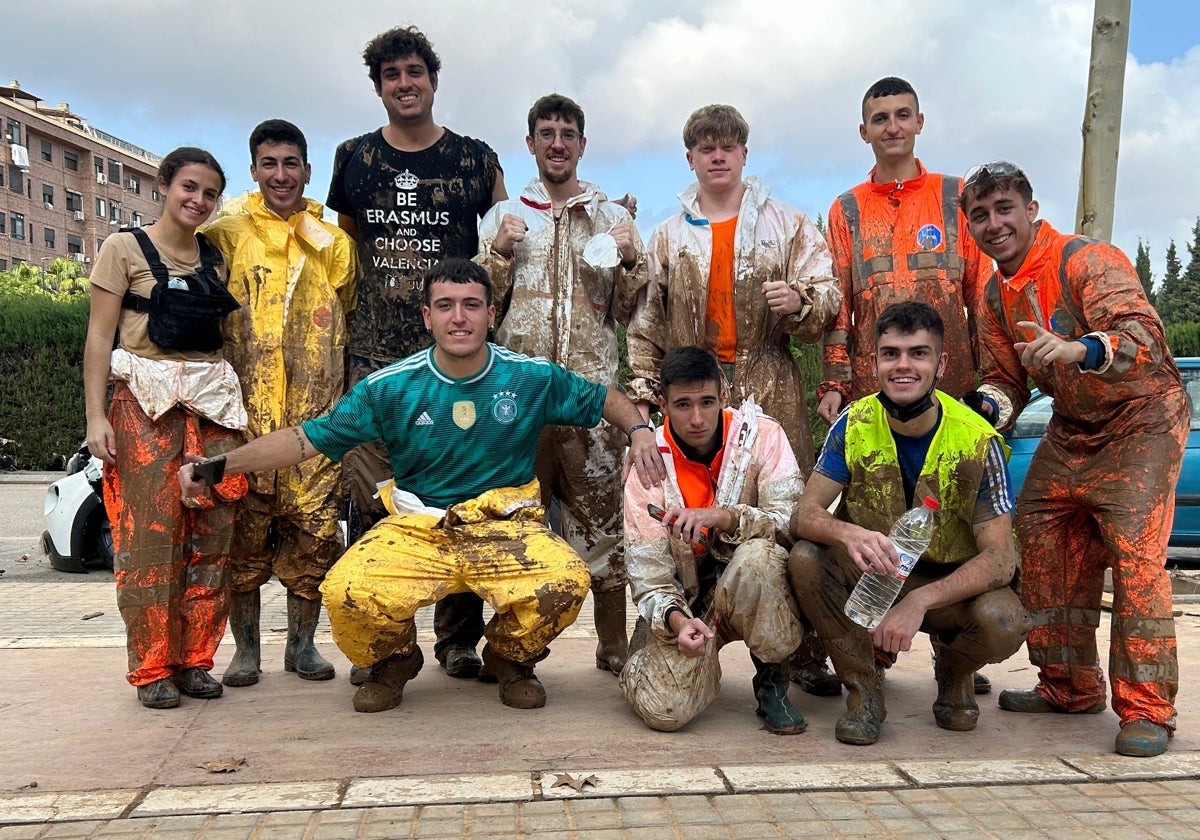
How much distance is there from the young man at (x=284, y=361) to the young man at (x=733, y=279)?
1.39 meters

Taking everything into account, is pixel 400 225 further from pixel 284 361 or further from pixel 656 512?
pixel 656 512

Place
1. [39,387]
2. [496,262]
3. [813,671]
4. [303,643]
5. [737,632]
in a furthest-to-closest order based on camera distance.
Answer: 1. [39,387]
2. [303,643]
3. [496,262]
4. [813,671]
5. [737,632]

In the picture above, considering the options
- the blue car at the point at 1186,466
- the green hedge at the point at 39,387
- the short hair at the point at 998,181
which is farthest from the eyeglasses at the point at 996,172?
the green hedge at the point at 39,387

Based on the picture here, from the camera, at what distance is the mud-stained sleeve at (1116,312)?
11.3ft

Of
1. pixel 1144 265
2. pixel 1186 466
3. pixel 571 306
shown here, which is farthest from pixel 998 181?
pixel 1144 265

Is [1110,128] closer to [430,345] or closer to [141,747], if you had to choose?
[430,345]

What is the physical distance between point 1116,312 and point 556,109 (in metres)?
2.44

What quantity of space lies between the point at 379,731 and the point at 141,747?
31.6 inches

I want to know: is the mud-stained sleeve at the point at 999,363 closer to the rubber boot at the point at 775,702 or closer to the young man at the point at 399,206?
the rubber boot at the point at 775,702

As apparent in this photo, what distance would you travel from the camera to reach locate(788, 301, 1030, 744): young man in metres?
3.51

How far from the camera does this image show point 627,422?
162 inches


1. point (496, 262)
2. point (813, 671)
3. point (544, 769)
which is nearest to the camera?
point (544, 769)

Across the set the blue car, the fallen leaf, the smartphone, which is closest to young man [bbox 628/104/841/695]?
the smartphone

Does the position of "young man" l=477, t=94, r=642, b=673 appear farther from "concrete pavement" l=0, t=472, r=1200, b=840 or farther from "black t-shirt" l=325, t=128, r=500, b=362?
"concrete pavement" l=0, t=472, r=1200, b=840
